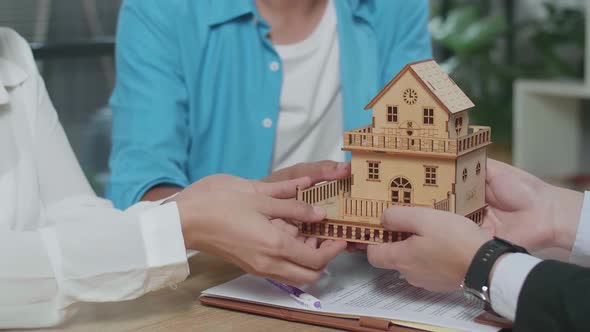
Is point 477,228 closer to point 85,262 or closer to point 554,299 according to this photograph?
point 554,299

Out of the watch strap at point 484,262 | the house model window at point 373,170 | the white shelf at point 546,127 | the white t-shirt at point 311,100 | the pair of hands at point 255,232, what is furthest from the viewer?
the white shelf at point 546,127

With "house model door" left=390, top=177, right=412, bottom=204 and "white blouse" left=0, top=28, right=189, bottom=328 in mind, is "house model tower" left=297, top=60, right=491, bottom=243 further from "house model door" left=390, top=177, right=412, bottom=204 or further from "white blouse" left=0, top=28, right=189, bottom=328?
"white blouse" left=0, top=28, right=189, bottom=328

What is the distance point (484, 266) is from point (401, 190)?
25 cm

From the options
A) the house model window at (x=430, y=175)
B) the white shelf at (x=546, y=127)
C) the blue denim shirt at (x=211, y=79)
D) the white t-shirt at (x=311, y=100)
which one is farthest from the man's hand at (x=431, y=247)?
the white shelf at (x=546, y=127)

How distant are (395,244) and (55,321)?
0.58 metres

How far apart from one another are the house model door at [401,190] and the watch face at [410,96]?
5.4 inches

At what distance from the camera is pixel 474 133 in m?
1.50

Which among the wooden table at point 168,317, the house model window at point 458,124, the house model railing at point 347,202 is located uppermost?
the house model window at point 458,124

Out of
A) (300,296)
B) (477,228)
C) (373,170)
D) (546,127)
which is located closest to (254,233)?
(300,296)

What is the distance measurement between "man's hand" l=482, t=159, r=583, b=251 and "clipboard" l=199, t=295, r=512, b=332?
29 centimetres

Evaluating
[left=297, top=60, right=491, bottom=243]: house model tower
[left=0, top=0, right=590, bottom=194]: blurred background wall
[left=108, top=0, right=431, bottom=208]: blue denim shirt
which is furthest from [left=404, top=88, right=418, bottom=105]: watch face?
[left=0, top=0, right=590, bottom=194]: blurred background wall

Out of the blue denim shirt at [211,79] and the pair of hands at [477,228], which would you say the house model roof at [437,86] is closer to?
the pair of hands at [477,228]

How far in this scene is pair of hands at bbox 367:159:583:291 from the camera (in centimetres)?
132

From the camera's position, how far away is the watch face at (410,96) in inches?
57.6
